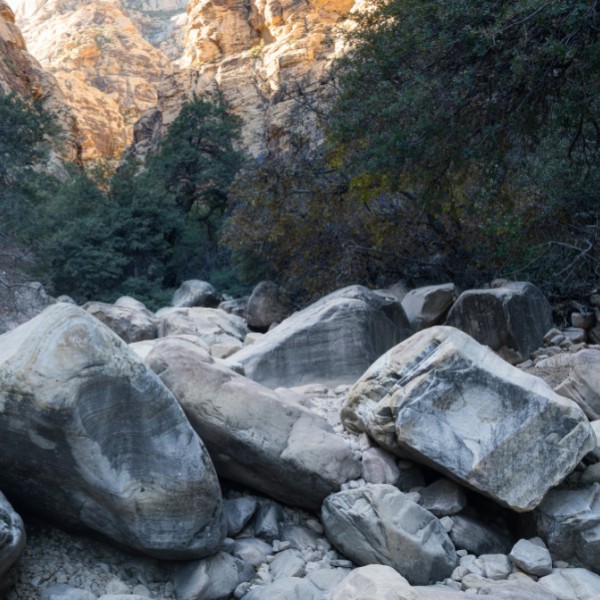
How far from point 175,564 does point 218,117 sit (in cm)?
2251

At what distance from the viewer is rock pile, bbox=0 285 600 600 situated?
11.8 ft

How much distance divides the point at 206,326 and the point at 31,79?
22.0 m

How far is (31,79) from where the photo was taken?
29.4 metres

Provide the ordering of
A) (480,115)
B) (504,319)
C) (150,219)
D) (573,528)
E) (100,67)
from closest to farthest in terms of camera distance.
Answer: (573,528) < (480,115) < (504,319) < (150,219) < (100,67)

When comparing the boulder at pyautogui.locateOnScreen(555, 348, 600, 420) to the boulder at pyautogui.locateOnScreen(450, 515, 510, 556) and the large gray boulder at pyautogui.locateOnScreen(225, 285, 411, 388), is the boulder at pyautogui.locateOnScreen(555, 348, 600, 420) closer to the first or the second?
the boulder at pyautogui.locateOnScreen(450, 515, 510, 556)

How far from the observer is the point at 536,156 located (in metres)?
9.21

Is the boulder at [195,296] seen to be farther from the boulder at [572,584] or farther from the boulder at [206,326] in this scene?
the boulder at [572,584]

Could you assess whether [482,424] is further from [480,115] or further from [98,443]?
[480,115]

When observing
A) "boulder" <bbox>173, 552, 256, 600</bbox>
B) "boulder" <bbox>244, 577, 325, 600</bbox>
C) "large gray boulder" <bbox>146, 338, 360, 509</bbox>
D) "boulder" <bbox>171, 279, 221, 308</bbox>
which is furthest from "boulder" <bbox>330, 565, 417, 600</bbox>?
"boulder" <bbox>171, 279, 221, 308</bbox>

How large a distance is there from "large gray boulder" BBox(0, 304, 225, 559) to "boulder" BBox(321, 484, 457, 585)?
78cm

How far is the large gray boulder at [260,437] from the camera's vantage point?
443 centimetres

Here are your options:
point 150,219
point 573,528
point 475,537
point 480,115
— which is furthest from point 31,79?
point 573,528

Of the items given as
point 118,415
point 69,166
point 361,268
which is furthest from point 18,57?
point 118,415

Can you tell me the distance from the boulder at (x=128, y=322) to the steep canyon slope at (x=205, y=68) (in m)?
4.95
